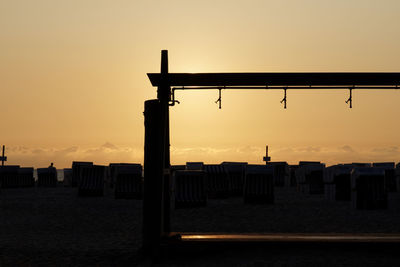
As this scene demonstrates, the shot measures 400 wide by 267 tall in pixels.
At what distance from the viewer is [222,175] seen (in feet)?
92.9

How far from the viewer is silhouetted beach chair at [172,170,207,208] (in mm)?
21859

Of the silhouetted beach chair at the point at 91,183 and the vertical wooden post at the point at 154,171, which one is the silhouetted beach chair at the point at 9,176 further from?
the vertical wooden post at the point at 154,171

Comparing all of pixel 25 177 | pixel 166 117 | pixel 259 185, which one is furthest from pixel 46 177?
pixel 166 117

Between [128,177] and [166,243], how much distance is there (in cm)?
1703

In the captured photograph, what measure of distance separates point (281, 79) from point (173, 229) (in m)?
6.09

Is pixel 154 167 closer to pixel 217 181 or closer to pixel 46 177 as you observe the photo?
pixel 217 181

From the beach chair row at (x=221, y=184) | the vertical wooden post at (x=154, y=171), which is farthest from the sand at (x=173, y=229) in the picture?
the beach chair row at (x=221, y=184)

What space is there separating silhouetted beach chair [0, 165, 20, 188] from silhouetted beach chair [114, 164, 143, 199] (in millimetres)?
15030

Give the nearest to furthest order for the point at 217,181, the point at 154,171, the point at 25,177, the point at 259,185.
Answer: the point at 154,171 < the point at 259,185 < the point at 217,181 < the point at 25,177

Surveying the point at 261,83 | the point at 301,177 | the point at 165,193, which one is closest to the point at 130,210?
the point at 165,193

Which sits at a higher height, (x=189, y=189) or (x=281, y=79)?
(x=281, y=79)

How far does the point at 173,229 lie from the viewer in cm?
1500

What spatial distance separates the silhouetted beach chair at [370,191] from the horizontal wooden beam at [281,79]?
11.1m

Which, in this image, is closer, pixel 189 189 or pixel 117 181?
pixel 189 189
